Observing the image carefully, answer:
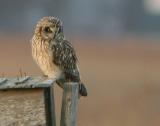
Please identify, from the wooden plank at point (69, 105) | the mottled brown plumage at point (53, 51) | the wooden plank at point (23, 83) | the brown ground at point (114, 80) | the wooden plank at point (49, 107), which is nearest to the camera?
the wooden plank at point (23, 83)

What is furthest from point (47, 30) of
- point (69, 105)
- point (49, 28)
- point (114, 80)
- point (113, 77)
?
point (113, 77)

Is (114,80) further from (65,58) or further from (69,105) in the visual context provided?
(69,105)

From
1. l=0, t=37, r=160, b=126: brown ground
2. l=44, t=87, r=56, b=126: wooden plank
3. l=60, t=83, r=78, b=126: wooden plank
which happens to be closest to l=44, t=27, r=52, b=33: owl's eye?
l=60, t=83, r=78, b=126: wooden plank

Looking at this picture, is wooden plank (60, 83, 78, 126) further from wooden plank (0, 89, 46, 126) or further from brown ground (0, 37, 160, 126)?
brown ground (0, 37, 160, 126)

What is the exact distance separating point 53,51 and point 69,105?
2.76 meters

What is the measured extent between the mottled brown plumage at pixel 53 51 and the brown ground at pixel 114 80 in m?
3.03

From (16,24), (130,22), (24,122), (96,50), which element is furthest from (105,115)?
(130,22)

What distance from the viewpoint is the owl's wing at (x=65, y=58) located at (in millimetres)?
7293

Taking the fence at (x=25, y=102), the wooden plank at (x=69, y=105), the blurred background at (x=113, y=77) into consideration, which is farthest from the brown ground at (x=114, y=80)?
the fence at (x=25, y=102)

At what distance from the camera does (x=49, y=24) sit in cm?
720

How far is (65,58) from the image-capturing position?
752 cm

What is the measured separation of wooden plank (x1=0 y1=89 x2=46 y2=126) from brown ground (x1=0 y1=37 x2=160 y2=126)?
5.82 m

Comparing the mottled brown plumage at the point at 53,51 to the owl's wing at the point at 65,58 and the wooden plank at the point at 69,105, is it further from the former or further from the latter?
the wooden plank at the point at 69,105

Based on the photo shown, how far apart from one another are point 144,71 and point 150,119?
15.5ft
